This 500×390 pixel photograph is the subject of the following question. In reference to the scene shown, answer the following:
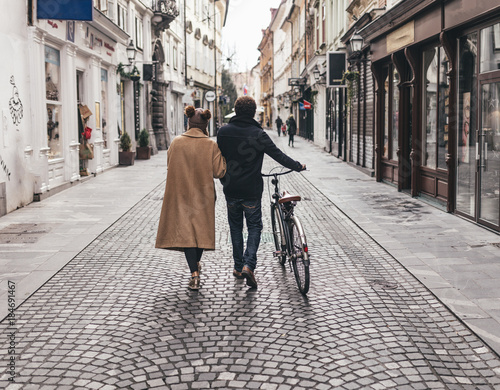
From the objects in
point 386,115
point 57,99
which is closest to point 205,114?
point 57,99

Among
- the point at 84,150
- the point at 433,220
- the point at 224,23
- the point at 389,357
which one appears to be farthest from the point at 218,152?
the point at 224,23

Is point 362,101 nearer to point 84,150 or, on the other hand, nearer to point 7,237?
point 84,150

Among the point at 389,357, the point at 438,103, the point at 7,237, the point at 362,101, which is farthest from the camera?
the point at 362,101

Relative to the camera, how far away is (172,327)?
5.11m

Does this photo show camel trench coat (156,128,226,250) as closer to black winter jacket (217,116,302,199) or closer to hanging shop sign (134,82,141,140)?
black winter jacket (217,116,302,199)

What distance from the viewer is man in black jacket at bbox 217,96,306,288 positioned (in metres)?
6.25

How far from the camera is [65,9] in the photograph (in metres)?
12.8

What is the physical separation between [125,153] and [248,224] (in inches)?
658

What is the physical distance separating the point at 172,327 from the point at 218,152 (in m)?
1.91

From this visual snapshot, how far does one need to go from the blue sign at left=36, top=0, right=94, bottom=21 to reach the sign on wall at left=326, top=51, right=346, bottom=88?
11493mm

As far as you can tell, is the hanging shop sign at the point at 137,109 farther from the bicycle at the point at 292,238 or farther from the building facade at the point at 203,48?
the bicycle at the point at 292,238

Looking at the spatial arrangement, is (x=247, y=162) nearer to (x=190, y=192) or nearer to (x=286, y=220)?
(x=190, y=192)

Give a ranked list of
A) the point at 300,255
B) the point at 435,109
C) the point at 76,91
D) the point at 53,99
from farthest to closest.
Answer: the point at 76,91, the point at 53,99, the point at 435,109, the point at 300,255

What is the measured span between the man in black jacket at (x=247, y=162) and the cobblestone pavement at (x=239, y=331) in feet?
1.60
